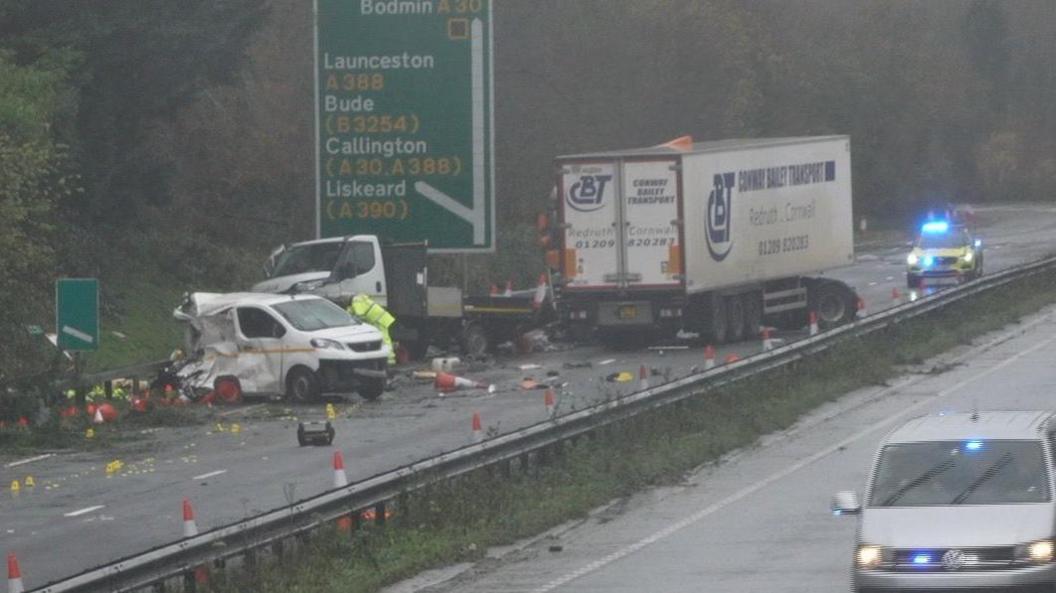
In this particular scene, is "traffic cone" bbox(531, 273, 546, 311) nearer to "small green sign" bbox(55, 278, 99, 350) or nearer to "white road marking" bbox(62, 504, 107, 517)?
"small green sign" bbox(55, 278, 99, 350)

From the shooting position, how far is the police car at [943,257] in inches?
2250

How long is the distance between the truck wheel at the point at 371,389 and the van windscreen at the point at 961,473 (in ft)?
58.2

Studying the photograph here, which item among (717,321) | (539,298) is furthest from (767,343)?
(539,298)

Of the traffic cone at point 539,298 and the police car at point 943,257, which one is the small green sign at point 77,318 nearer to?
the traffic cone at point 539,298

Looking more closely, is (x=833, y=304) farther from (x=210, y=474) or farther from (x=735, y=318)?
(x=210, y=474)

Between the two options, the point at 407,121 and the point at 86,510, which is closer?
the point at 86,510

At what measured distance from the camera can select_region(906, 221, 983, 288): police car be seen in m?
57.2

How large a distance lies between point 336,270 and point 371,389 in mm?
5997

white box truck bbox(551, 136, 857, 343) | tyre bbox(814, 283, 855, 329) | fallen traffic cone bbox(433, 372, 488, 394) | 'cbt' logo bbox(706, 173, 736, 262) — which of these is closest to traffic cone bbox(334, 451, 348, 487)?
fallen traffic cone bbox(433, 372, 488, 394)

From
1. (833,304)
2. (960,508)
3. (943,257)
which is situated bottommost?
(960,508)

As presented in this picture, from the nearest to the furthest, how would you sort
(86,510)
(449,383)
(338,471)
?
(338,471) → (86,510) → (449,383)

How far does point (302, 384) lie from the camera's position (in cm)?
3250

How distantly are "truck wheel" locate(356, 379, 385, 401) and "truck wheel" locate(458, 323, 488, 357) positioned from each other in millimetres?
6906

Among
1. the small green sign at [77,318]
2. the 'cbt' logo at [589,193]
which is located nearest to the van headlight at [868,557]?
the small green sign at [77,318]
